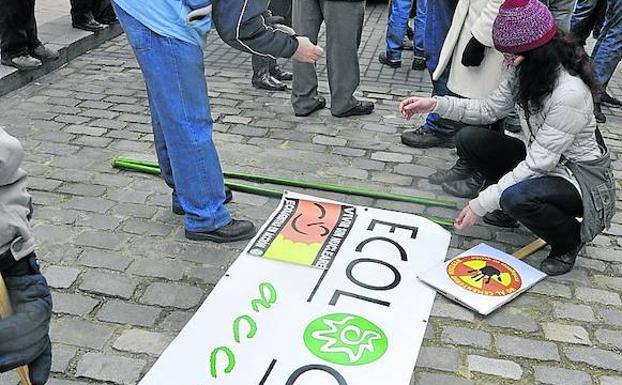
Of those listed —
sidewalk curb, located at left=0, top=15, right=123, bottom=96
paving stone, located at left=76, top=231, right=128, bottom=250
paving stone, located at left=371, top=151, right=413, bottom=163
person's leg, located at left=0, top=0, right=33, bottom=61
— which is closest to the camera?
paving stone, located at left=76, top=231, right=128, bottom=250

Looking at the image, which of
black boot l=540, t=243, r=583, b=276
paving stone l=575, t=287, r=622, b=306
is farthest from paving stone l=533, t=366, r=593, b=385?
black boot l=540, t=243, r=583, b=276

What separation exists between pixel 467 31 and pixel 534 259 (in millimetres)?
1410

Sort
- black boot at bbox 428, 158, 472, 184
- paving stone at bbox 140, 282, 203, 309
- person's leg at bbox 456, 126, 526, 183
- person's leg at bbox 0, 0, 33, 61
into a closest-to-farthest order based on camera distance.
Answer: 1. paving stone at bbox 140, 282, 203, 309
2. person's leg at bbox 456, 126, 526, 183
3. black boot at bbox 428, 158, 472, 184
4. person's leg at bbox 0, 0, 33, 61

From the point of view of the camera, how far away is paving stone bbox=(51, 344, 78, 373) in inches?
92.7

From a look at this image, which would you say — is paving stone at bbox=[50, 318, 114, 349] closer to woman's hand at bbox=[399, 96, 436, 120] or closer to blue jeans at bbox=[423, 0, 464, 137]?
woman's hand at bbox=[399, 96, 436, 120]

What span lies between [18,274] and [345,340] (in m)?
1.24

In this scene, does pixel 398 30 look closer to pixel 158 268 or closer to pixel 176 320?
pixel 158 268

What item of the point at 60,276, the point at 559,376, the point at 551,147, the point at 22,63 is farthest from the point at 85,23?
the point at 559,376

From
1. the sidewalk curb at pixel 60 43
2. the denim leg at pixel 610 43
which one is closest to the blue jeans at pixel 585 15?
the denim leg at pixel 610 43

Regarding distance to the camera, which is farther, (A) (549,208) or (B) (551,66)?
(A) (549,208)

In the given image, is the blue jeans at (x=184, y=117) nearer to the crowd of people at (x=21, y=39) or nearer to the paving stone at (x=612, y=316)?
the paving stone at (x=612, y=316)

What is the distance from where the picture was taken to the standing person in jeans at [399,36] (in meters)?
6.06

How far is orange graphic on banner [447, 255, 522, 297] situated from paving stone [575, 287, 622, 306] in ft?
0.87

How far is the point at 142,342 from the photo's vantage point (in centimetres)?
252
